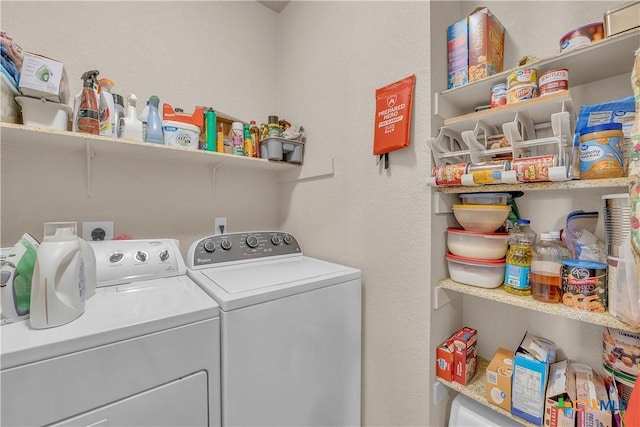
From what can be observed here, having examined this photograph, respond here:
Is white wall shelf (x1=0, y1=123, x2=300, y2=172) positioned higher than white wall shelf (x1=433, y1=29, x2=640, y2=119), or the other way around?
white wall shelf (x1=433, y1=29, x2=640, y2=119)

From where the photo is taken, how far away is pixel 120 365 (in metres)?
0.71

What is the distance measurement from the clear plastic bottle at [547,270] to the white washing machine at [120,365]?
108cm

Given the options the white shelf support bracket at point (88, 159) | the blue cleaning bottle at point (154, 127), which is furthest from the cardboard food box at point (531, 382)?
the white shelf support bracket at point (88, 159)

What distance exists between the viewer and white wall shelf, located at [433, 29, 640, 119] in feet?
2.54

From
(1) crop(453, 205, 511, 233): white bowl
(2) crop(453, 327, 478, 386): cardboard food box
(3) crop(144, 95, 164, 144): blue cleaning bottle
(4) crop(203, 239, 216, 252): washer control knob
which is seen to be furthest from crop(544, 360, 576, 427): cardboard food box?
Answer: (3) crop(144, 95, 164, 144): blue cleaning bottle

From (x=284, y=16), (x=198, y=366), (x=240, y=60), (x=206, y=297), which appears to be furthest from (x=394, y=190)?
(x=284, y=16)

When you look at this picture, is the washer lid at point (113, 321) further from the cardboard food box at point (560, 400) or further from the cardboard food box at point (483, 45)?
the cardboard food box at point (483, 45)

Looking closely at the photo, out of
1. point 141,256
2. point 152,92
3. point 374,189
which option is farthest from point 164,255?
point 374,189

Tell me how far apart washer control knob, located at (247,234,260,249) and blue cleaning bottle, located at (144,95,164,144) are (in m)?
0.63

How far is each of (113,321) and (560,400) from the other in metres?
1.38

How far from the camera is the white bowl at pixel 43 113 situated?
979 millimetres

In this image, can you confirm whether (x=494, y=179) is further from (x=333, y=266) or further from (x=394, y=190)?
(x=333, y=266)

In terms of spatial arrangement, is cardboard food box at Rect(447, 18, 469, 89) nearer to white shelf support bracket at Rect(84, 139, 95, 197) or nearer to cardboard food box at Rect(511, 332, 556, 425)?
cardboard food box at Rect(511, 332, 556, 425)

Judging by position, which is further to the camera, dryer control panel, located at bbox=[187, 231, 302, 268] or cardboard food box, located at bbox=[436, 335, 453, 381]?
dryer control panel, located at bbox=[187, 231, 302, 268]
